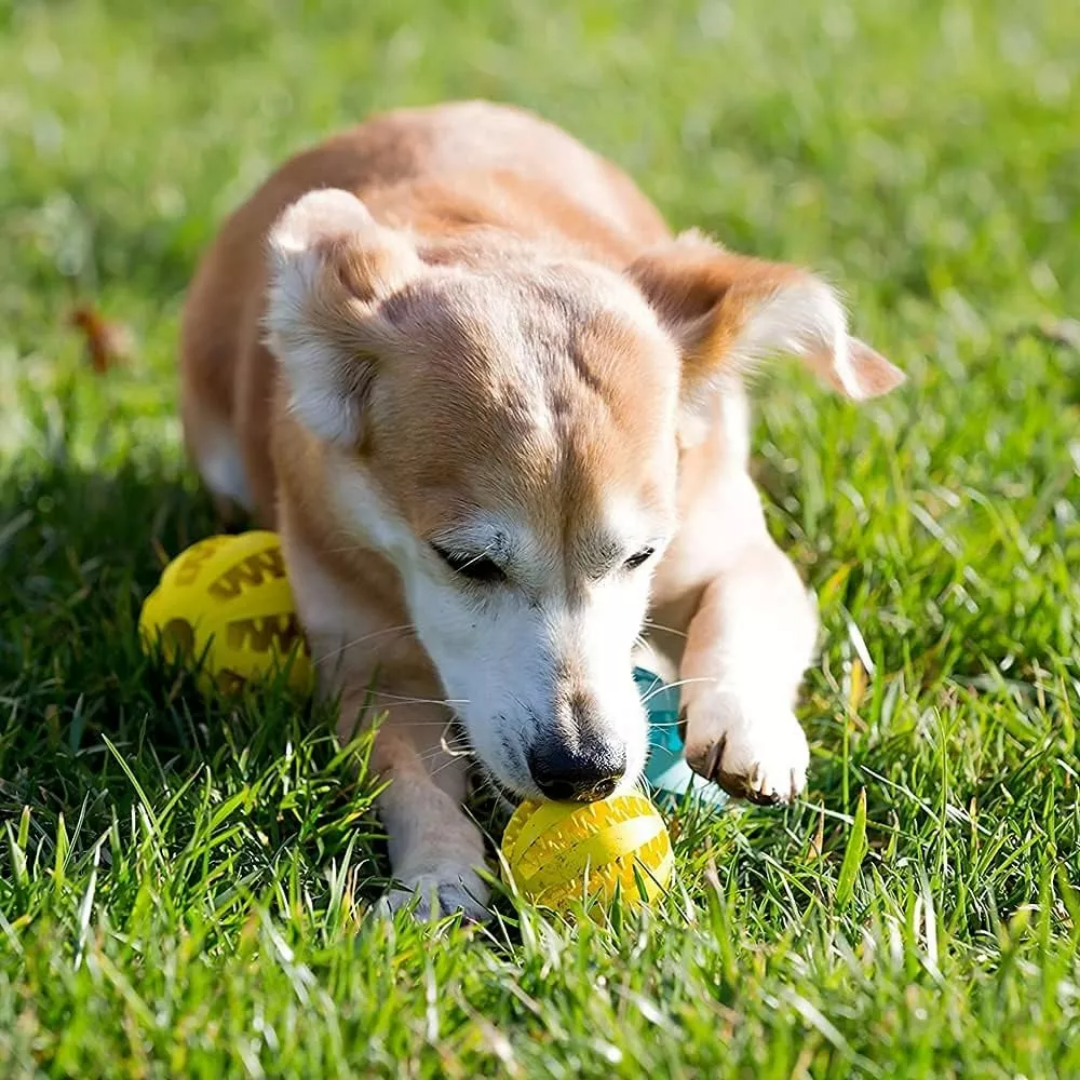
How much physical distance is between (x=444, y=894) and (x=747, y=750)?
595 mm

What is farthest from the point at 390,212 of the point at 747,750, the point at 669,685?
the point at 747,750

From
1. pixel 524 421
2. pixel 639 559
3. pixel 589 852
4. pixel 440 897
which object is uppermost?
pixel 524 421

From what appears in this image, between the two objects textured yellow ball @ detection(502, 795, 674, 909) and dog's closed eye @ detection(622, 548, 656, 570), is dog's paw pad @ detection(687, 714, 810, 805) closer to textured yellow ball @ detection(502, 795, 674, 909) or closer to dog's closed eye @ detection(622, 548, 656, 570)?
textured yellow ball @ detection(502, 795, 674, 909)

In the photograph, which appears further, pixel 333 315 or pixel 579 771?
pixel 333 315

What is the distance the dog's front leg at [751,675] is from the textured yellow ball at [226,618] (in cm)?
82

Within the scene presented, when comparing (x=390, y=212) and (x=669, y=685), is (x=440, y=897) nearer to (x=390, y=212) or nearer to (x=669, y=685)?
(x=669, y=685)

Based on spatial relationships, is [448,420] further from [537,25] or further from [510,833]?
[537,25]

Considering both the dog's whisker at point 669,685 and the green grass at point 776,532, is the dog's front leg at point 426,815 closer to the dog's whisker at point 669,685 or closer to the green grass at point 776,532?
the green grass at point 776,532

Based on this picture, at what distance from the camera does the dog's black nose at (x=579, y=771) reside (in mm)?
2832

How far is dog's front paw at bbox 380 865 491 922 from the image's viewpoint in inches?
115

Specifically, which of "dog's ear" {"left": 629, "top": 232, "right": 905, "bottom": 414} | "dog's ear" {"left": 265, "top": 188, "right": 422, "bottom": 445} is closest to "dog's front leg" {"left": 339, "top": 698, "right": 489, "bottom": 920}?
"dog's ear" {"left": 265, "top": 188, "right": 422, "bottom": 445}

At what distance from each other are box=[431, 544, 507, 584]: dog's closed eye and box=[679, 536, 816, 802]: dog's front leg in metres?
0.48

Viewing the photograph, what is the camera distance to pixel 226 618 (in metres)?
3.58

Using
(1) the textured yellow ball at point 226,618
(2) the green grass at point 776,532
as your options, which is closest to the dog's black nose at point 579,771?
(2) the green grass at point 776,532
